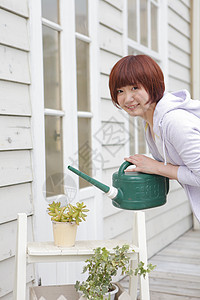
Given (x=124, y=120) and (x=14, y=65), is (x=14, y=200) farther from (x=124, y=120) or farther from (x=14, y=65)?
(x=124, y=120)

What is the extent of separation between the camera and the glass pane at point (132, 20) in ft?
11.1

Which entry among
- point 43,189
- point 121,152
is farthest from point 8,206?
point 121,152

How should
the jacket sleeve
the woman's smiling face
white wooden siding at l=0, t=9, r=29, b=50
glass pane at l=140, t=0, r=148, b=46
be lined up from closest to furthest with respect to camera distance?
the jacket sleeve, the woman's smiling face, white wooden siding at l=0, t=9, r=29, b=50, glass pane at l=140, t=0, r=148, b=46

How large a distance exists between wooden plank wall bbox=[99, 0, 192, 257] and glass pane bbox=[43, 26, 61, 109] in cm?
49

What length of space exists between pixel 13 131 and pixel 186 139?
2.91 feet

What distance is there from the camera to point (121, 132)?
123 inches

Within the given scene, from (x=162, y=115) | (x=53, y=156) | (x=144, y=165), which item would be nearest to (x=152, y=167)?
(x=144, y=165)

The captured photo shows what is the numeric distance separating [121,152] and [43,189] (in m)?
1.07

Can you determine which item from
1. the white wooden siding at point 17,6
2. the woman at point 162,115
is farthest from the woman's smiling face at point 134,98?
the white wooden siding at point 17,6

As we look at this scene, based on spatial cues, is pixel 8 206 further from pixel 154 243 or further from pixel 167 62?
pixel 167 62

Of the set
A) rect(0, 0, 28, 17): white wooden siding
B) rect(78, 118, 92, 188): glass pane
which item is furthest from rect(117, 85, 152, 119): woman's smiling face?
rect(78, 118, 92, 188): glass pane

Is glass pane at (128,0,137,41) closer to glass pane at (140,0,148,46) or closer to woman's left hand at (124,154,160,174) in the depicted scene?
glass pane at (140,0,148,46)

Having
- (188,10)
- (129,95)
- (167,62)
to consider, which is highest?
(188,10)

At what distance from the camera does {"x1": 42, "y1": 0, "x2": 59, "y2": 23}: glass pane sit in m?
2.26
